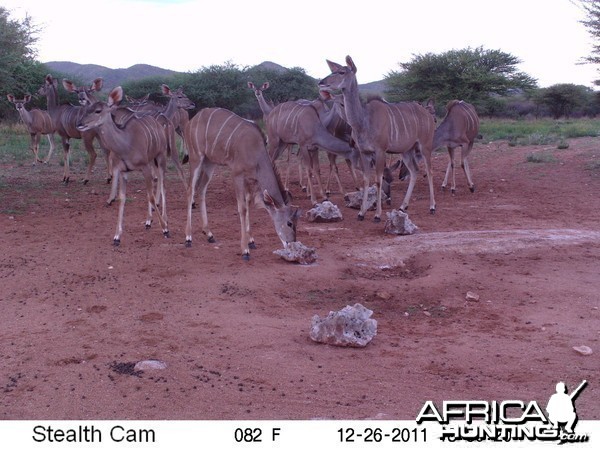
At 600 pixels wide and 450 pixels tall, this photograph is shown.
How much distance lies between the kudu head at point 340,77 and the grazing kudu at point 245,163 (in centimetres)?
253

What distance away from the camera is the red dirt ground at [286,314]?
5.04 m

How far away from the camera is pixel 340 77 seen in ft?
38.1

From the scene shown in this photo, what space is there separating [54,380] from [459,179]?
39.9 feet

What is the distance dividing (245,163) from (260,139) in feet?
1.27

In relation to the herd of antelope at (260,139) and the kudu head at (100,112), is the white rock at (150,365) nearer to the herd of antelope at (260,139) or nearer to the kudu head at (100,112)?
the herd of antelope at (260,139)

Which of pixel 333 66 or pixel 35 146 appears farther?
pixel 35 146

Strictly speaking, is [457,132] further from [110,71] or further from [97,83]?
[110,71]

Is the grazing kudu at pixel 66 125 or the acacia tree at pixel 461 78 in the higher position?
the acacia tree at pixel 461 78

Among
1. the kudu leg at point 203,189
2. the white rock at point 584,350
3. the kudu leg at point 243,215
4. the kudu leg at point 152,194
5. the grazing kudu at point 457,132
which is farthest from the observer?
the grazing kudu at point 457,132

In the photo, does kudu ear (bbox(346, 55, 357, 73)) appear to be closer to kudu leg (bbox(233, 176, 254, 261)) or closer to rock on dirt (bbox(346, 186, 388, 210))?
rock on dirt (bbox(346, 186, 388, 210))

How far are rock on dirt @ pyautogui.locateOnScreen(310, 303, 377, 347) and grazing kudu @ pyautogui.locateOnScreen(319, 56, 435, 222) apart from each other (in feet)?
17.9

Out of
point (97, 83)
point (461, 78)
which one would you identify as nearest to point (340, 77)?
point (97, 83)

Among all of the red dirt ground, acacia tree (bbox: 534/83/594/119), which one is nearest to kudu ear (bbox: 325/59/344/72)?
the red dirt ground

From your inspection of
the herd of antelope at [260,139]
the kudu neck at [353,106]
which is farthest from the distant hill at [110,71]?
the kudu neck at [353,106]
